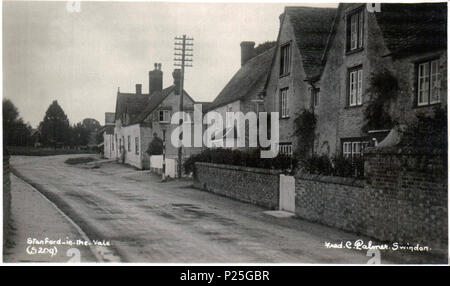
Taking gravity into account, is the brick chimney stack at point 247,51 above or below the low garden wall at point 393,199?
above

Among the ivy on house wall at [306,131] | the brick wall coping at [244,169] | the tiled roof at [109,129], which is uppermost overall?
the tiled roof at [109,129]

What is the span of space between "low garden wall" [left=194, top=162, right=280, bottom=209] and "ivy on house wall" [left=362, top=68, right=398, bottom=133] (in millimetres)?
4033

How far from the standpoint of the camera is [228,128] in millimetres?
31125

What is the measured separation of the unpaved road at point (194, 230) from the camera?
8.84 meters

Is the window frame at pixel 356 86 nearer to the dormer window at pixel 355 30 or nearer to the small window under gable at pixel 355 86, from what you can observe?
the small window under gable at pixel 355 86

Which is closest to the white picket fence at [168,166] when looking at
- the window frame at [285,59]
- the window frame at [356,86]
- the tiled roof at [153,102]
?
the tiled roof at [153,102]

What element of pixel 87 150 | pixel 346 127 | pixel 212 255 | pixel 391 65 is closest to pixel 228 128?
pixel 346 127

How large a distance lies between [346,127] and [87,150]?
5260 centimetres

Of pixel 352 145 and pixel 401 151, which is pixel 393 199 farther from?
pixel 352 145

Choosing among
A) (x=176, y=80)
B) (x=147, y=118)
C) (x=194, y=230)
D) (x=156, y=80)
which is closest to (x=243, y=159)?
(x=194, y=230)

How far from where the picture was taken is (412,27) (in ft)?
53.2

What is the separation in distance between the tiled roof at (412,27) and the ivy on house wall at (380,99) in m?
0.93

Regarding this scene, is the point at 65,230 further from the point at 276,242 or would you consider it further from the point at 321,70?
the point at 321,70

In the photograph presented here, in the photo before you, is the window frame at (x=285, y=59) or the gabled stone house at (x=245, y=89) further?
the gabled stone house at (x=245, y=89)
